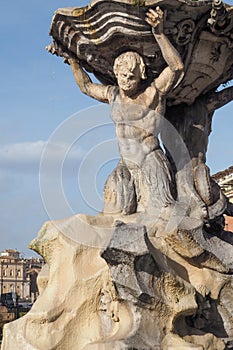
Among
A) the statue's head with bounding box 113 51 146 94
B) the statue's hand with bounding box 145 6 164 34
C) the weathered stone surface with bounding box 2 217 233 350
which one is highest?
the statue's hand with bounding box 145 6 164 34

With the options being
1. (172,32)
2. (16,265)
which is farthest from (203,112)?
(16,265)

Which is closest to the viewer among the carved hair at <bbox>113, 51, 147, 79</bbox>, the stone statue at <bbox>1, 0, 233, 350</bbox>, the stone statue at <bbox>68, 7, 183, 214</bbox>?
the stone statue at <bbox>1, 0, 233, 350</bbox>

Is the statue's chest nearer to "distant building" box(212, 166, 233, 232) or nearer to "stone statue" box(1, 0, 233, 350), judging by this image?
"stone statue" box(1, 0, 233, 350)

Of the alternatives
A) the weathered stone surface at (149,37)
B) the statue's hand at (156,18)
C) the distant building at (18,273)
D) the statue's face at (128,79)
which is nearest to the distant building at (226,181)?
the weathered stone surface at (149,37)

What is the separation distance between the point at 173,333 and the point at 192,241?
1108 millimetres

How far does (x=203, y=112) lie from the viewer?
9500mm

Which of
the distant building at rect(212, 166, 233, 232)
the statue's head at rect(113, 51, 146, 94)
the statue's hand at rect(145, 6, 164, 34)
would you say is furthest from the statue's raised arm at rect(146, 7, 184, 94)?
the distant building at rect(212, 166, 233, 232)

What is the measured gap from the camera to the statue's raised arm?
8.19 m

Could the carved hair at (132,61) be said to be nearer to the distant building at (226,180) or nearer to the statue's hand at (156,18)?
the statue's hand at (156,18)

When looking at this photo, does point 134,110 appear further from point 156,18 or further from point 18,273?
point 18,273

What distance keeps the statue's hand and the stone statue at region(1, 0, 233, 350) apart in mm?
13

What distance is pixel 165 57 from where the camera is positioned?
27.7 ft

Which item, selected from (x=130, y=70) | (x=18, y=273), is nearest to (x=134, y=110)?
(x=130, y=70)

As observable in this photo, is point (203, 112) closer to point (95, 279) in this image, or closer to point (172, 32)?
point (172, 32)
